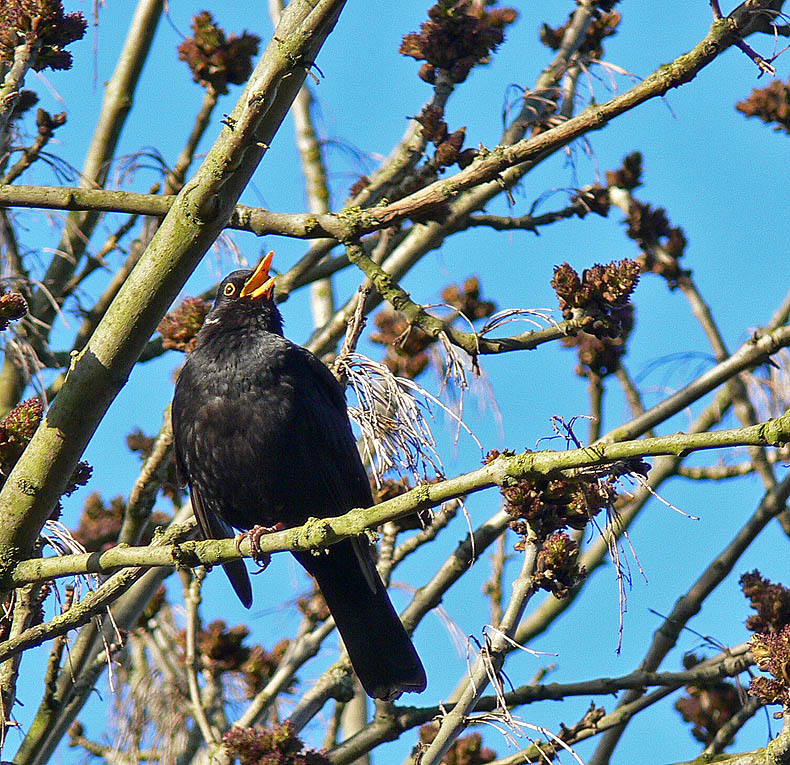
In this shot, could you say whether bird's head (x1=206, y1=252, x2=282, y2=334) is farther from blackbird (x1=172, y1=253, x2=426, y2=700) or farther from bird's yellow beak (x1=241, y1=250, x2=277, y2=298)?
blackbird (x1=172, y1=253, x2=426, y2=700)

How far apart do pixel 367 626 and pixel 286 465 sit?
750 mm

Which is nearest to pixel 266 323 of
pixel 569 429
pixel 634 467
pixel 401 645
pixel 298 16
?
pixel 401 645

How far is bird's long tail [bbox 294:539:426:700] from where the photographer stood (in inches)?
168

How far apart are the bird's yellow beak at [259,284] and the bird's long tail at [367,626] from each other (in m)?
1.26

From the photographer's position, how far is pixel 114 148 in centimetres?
578

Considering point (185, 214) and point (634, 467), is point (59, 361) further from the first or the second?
point (634, 467)

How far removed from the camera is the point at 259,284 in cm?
502

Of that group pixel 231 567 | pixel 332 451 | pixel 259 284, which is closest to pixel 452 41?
pixel 259 284

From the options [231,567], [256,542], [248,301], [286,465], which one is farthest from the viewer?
[248,301]

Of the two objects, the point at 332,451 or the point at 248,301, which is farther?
the point at 248,301

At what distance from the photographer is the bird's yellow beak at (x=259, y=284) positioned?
4.97m

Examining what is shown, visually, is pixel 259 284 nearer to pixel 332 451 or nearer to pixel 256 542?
pixel 332 451

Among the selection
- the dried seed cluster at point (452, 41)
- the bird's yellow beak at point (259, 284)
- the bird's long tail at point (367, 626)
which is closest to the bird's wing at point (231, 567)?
the bird's long tail at point (367, 626)

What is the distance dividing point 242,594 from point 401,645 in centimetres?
Result: 72
